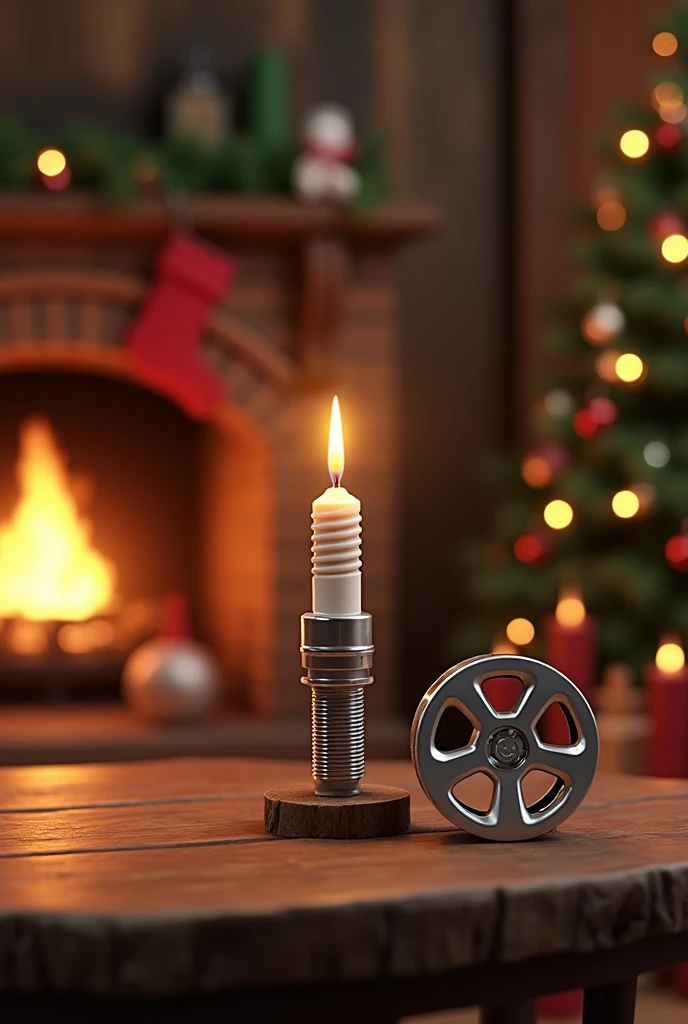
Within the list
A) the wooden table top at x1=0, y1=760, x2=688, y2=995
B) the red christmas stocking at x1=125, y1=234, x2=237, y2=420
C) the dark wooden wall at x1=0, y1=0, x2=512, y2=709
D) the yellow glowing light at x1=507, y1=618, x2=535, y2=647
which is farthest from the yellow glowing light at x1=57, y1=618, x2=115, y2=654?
the wooden table top at x1=0, y1=760, x2=688, y2=995

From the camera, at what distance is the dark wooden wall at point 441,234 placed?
3.76 metres

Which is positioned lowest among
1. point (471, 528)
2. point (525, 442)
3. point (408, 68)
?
point (471, 528)

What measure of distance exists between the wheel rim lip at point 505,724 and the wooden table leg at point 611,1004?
20 cm

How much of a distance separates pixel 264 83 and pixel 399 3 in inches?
21.3

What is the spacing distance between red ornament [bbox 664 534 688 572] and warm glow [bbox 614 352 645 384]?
38cm

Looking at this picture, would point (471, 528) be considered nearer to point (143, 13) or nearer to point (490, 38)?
point (490, 38)

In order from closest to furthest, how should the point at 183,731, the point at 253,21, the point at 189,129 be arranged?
the point at 183,731 < the point at 189,129 < the point at 253,21

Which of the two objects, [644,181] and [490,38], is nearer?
[644,181]

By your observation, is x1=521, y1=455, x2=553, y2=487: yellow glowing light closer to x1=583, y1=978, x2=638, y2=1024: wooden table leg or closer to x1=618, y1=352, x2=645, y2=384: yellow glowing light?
x1=618, y1=352, x2=645, y2=384: yellow glowing light

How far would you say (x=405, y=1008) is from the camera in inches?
34.7

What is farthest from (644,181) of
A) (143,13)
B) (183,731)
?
(183,731)

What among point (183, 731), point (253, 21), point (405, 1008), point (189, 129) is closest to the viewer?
point (405, 1008)

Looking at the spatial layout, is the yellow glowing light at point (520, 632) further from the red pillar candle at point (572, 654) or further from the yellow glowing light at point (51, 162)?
the yellow glowing light at point (51, 162)

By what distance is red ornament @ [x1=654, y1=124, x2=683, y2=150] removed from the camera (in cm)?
316
